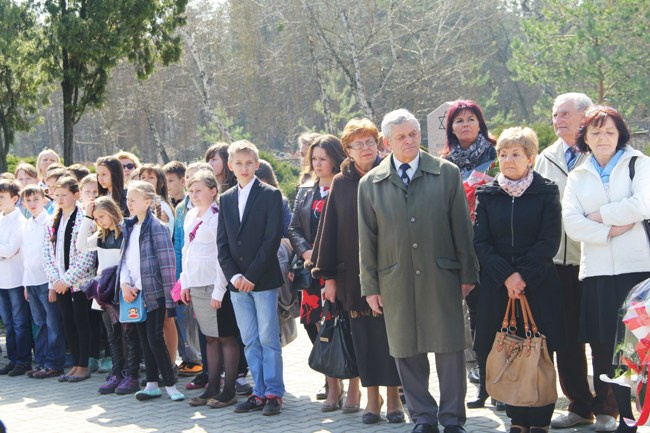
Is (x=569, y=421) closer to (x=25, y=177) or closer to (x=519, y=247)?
(x=519, y=247)

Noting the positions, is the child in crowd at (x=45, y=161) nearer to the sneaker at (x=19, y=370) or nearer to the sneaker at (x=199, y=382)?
the sneaker at (x=19, y=370)

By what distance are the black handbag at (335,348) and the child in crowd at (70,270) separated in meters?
2.96

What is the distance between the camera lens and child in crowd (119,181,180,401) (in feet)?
25.7

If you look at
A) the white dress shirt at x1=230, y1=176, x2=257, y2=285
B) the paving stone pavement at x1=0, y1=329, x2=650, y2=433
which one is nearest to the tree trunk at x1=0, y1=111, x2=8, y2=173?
the paving stone pavement at x1=0, y1=329, x2=650, y2=433

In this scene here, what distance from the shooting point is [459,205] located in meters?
5.93

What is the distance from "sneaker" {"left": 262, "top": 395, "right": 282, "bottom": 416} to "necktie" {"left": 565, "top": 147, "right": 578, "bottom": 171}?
2.80 meters

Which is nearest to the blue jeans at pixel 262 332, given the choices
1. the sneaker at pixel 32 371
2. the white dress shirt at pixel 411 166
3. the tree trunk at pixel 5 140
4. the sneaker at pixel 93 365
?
the white dress shirt at pixel 411 166

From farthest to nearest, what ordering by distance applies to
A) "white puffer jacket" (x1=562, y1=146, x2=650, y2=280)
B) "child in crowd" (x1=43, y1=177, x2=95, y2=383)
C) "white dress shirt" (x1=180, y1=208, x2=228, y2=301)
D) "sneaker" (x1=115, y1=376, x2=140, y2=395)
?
"child in crowd" (x1=43, y1=177, x2=95, y2=383), "sneaker" (x1=115, y1=376, x2=140, y2=395), "white dress shirt" (x1=180, y1=208, x2=228, y2=301), "white puffer jacket" (x1=562, y1=146, x2=650, y2=280)

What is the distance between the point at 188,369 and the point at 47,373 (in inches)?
56.9

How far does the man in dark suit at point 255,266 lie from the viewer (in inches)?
277

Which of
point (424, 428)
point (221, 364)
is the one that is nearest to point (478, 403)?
point (424, 428)

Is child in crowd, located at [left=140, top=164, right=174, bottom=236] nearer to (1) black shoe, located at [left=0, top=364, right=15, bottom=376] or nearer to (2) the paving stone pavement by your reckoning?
(2) the paving stone pavement

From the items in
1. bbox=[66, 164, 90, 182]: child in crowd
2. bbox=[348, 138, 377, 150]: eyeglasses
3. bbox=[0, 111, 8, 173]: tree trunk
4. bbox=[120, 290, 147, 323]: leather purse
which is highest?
bbox=[0, 111, 8, 173]: tree trunk

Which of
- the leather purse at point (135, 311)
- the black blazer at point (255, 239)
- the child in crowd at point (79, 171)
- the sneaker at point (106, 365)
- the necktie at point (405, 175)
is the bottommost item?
the sneaker at point (106, 365)
